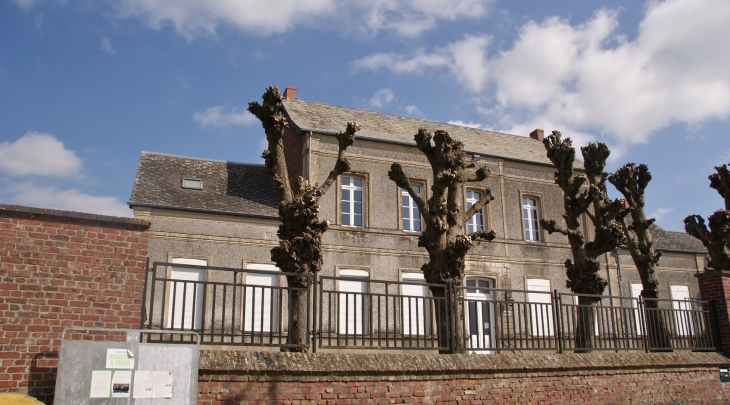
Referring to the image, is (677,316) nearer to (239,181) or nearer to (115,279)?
(115,279)

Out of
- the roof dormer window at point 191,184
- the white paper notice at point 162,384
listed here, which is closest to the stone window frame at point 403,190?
the roof dormer window at point 191,184

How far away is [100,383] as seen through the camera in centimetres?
599

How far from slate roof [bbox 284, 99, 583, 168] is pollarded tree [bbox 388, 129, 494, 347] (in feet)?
30.1

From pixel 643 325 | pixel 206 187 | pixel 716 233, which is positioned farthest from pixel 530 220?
pixel 643 325

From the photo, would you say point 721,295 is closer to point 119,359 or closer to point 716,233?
point 716,233

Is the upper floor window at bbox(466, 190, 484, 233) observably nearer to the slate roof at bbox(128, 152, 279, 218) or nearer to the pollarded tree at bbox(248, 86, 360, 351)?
the slate roof at bbox(128, 152, 279, 218)

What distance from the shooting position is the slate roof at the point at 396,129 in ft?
69.1

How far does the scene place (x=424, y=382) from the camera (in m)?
8.06

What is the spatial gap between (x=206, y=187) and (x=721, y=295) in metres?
14.2

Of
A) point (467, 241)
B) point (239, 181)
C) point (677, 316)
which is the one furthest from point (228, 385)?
point (239, 181)

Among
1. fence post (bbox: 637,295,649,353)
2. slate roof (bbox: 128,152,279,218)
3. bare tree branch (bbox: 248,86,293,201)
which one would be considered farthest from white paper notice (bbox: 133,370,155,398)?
slate roof (bbox: 128,152,279,218)

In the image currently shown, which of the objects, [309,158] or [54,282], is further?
[309,158]

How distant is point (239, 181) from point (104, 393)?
14.9 meters

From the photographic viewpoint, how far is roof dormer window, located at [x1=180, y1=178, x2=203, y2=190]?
62.4ft
